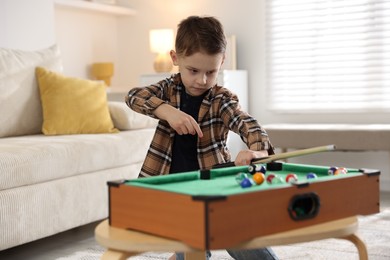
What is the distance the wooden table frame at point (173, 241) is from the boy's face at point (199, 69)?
558 millimetres

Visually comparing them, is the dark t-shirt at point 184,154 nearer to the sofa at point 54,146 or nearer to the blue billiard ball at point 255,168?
the blue billiard ball at point 255,168

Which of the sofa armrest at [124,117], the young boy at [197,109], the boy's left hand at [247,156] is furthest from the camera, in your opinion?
the sofa armrest at [124,117]

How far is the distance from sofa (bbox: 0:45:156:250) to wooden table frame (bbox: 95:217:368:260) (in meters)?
1.39

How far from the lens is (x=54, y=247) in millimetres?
2885

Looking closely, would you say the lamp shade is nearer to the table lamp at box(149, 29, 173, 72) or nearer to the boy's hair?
the table lamp at box(149, 29, 173, 72)

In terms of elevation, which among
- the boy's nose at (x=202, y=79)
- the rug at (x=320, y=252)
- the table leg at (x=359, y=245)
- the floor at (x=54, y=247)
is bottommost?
the floor at (x=54, y=247)

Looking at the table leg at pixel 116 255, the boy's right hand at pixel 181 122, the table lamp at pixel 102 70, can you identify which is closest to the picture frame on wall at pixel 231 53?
the table lamp at pixel 102 70

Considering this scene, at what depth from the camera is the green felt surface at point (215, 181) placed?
1237 mm

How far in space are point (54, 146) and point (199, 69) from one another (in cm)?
132

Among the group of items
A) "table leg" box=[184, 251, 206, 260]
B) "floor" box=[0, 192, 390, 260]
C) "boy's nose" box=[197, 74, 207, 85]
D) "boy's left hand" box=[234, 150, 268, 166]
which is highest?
"boy's nose" box=[197, 74, 207, 85]

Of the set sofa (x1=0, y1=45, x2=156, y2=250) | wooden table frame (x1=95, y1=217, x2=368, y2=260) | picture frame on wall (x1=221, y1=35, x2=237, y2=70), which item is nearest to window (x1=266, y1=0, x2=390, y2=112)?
picture frame on wall (x1=221, y1=35, x2=237, y2=70)

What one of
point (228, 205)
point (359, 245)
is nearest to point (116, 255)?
point (228, 205)

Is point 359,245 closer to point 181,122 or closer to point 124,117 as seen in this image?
point 181,122

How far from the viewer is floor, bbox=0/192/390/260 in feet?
8.95
